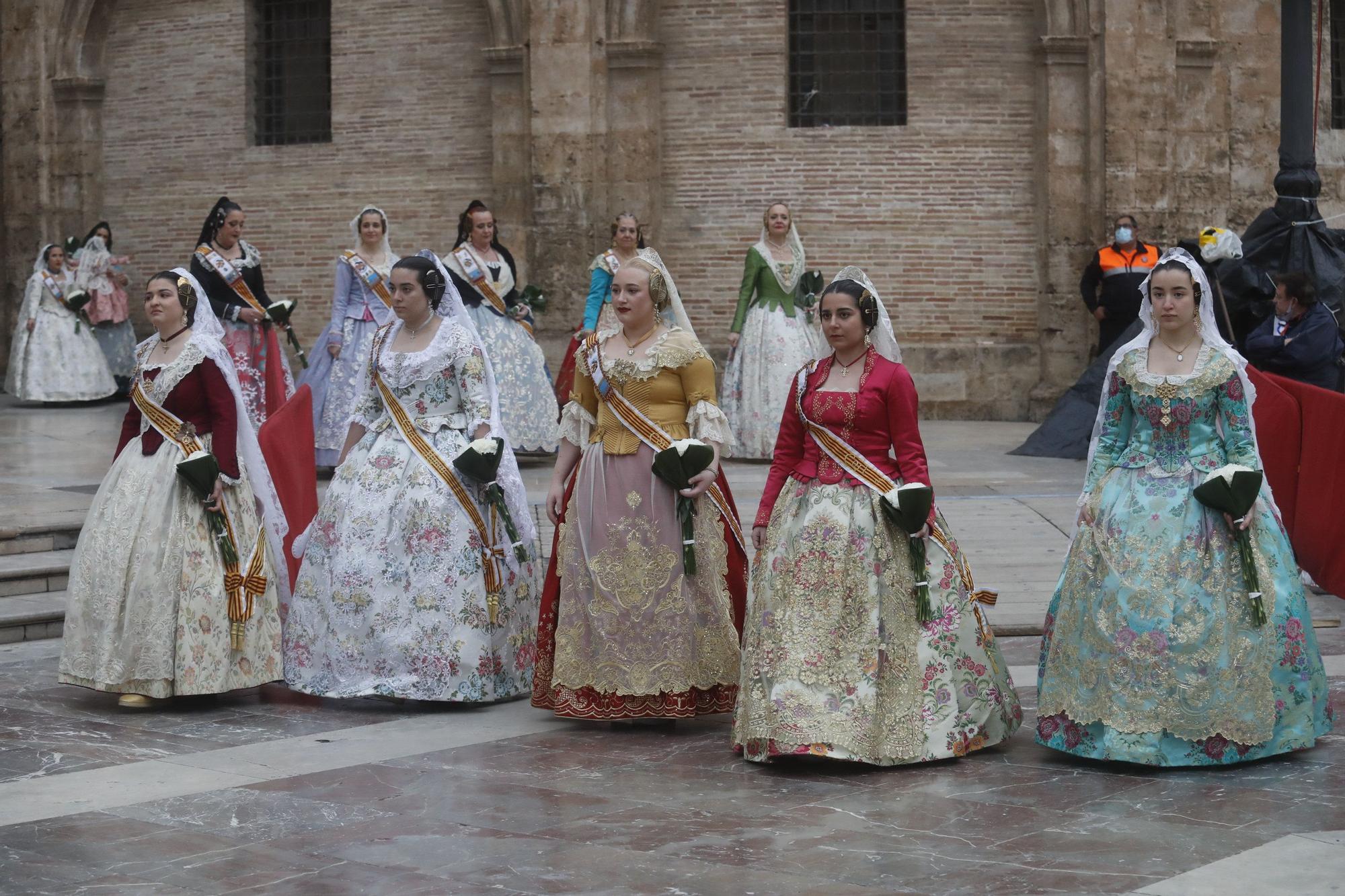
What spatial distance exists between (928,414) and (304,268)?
607 cm

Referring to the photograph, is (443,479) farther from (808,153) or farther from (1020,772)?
(808,153)

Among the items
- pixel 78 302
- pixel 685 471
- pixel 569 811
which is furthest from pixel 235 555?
pixel 78 302

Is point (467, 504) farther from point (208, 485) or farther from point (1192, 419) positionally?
point (1192, 419)

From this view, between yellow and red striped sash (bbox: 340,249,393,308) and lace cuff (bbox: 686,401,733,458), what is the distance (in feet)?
16.9

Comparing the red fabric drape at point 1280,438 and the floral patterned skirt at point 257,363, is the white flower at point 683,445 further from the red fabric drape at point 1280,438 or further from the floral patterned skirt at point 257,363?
the floral patterned skirt at point 257,363

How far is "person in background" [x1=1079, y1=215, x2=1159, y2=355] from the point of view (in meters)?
15.2

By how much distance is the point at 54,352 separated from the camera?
1781 centimetres

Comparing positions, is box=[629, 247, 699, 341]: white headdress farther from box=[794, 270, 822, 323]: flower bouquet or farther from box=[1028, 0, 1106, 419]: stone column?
box=[1028, 0, 1106, 419]: stone column

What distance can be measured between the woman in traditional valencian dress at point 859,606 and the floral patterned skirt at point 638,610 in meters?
0.42

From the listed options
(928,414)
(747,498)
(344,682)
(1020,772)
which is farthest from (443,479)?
(928,414)

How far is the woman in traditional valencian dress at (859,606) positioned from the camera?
6.18m

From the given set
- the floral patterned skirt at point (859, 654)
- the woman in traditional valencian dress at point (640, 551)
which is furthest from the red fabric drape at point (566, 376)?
the floral patterned skirt at point (859, 654)

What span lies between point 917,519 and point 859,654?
478 mm

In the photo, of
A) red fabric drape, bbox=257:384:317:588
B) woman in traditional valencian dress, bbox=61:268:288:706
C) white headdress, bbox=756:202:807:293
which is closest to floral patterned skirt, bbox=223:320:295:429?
white headdress, bbox=756:202:807:293
